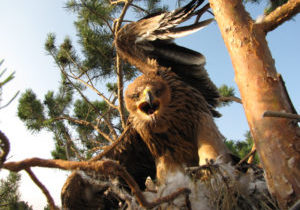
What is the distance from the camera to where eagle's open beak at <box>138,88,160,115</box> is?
2.02 m

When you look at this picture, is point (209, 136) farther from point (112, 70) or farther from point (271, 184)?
point (112, 70)

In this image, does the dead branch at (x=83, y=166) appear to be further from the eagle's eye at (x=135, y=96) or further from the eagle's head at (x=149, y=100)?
the eagle's eye at (x=135, y=96)

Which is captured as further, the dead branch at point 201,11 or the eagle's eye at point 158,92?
the dead branch at point 201,11

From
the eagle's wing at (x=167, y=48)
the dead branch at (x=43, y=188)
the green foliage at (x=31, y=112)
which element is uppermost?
the green foliage at (x=31, y=112)

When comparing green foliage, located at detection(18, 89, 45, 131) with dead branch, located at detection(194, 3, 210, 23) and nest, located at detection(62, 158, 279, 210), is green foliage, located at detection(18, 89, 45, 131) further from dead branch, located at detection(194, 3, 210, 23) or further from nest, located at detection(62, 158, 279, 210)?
nest, located at detection(62, 158, 279, 210)

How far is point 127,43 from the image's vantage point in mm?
2379

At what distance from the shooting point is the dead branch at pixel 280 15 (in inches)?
44.1

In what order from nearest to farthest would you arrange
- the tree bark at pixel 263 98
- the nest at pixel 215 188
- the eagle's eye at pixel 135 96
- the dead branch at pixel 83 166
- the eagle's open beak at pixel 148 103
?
the dead branch at pixel 83 166, the tree bark at pixel 263 98, the nest at pixel 215 188, the eagle's open beak at pixel 148 103, the eagle's eye at pixel 135 96

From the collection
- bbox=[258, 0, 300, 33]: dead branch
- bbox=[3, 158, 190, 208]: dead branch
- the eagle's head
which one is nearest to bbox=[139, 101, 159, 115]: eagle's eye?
the eagle's head

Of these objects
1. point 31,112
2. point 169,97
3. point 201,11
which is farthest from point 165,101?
point 31,112

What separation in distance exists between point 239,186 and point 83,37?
161 inches

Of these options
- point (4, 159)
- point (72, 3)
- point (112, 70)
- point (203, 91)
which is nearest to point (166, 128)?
point (203, 91)

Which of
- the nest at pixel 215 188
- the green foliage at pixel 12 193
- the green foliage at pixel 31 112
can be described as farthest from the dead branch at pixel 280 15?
the green foliage at pixel 12 193

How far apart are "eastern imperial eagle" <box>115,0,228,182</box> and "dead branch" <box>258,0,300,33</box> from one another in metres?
0.84
